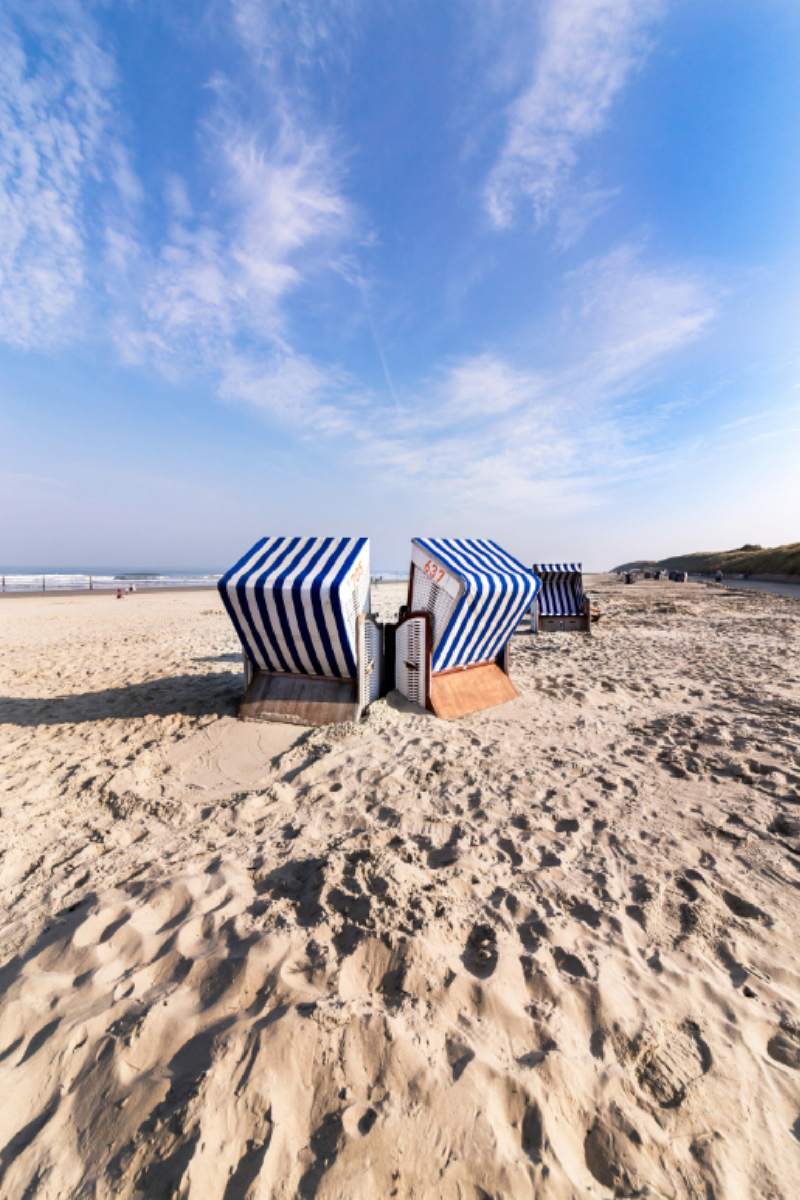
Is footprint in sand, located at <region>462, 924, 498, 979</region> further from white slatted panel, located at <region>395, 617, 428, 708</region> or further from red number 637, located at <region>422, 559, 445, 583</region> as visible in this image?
red number 637, located at <region>422, 559, 445, 583</region>

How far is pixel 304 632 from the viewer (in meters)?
5.60

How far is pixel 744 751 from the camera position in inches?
186

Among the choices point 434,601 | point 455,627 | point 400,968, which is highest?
point 434,601

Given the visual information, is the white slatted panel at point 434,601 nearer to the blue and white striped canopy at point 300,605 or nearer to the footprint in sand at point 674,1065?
the blue and white striped canopy at point 300,605

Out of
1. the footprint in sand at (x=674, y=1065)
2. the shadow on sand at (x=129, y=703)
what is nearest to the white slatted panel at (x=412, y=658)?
the shadow on sand at (x=129, y=703)

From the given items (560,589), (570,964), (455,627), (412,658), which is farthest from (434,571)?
(560,589)

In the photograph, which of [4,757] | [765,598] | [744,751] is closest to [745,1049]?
[744,751]

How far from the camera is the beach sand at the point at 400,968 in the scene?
1.53 metres

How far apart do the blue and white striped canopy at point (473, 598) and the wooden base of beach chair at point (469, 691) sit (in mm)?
148

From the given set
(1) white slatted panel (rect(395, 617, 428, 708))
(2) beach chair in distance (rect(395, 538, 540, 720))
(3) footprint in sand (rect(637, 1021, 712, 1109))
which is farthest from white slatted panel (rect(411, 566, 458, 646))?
(3) footprint in sand (rect(637, 1021, 712, 1109))

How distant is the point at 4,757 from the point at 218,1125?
469 centimetres

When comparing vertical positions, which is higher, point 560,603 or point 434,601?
point 434,601

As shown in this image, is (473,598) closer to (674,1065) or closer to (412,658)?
(412,658)

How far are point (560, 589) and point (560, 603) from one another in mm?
470
